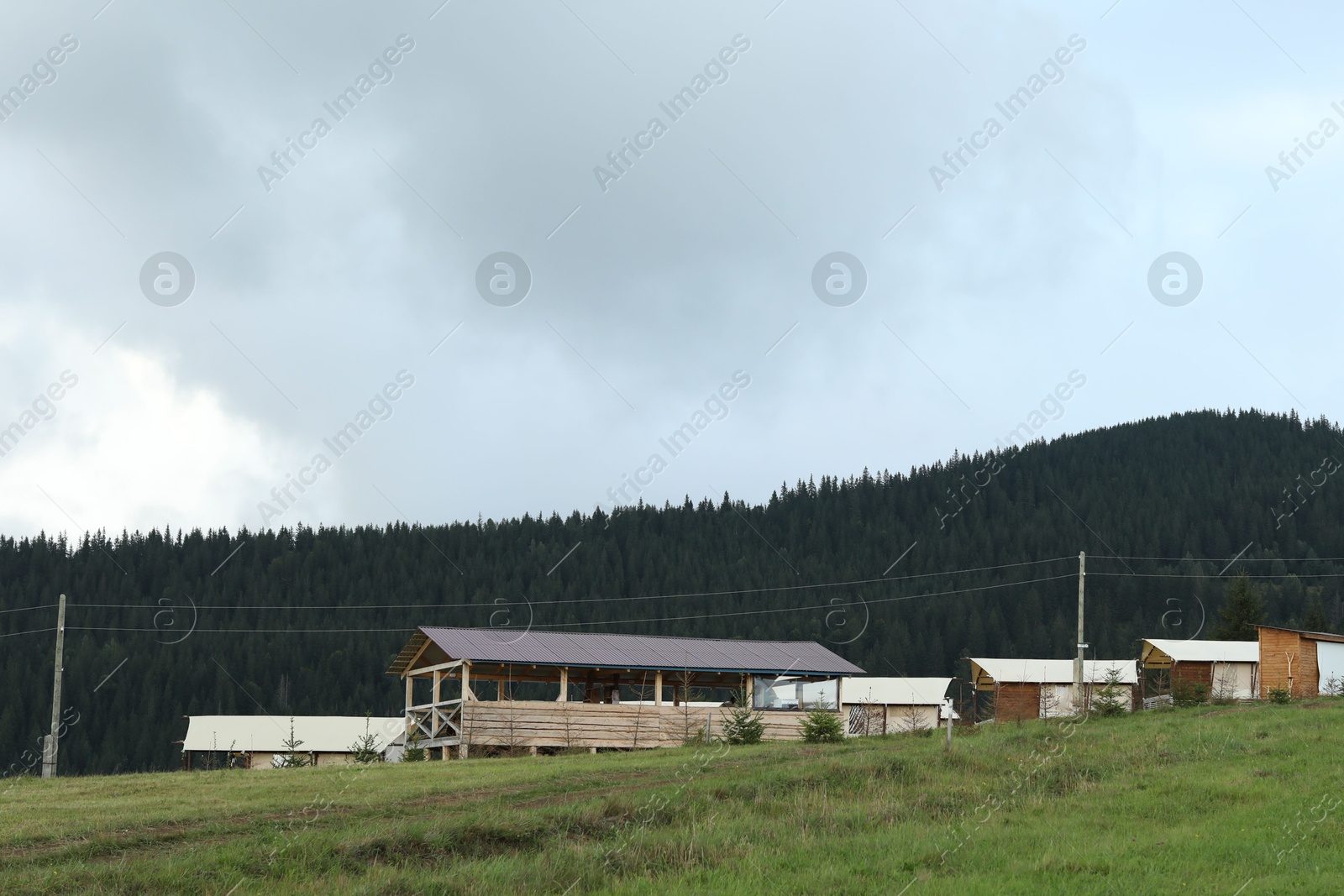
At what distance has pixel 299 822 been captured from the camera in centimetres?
1759

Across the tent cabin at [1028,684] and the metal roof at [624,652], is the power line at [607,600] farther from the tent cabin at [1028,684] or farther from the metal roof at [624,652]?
the metal roof at [624,652]

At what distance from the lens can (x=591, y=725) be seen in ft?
129

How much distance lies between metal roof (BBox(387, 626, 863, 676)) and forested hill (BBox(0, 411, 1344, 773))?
188ft

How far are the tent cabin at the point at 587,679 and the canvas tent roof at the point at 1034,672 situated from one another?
18926 millimetres

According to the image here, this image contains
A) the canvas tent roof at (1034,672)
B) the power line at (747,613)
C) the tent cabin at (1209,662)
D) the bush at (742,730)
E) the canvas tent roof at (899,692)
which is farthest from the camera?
the power line at (747,613)

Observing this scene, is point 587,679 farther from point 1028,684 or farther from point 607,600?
point 607,600

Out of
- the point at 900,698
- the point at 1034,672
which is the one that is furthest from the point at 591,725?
the point at 900,698

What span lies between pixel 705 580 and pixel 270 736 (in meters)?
58.7

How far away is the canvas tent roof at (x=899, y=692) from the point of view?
6831 cm

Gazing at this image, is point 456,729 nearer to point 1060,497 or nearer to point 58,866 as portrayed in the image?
point 58,866

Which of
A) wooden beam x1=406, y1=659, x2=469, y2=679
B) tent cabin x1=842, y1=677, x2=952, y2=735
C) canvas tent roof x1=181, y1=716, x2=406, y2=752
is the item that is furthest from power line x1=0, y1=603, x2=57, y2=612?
wooden beam x1=406, y1=659, x2=469, y2=679

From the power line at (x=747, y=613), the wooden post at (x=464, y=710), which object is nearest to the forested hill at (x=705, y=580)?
the power line at (x=747, y=613)

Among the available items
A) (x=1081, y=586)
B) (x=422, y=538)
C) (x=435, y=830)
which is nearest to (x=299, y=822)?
(x=435, y=830)

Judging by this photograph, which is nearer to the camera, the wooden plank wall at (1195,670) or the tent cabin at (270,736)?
the wooden plank wall at (1195,670)
